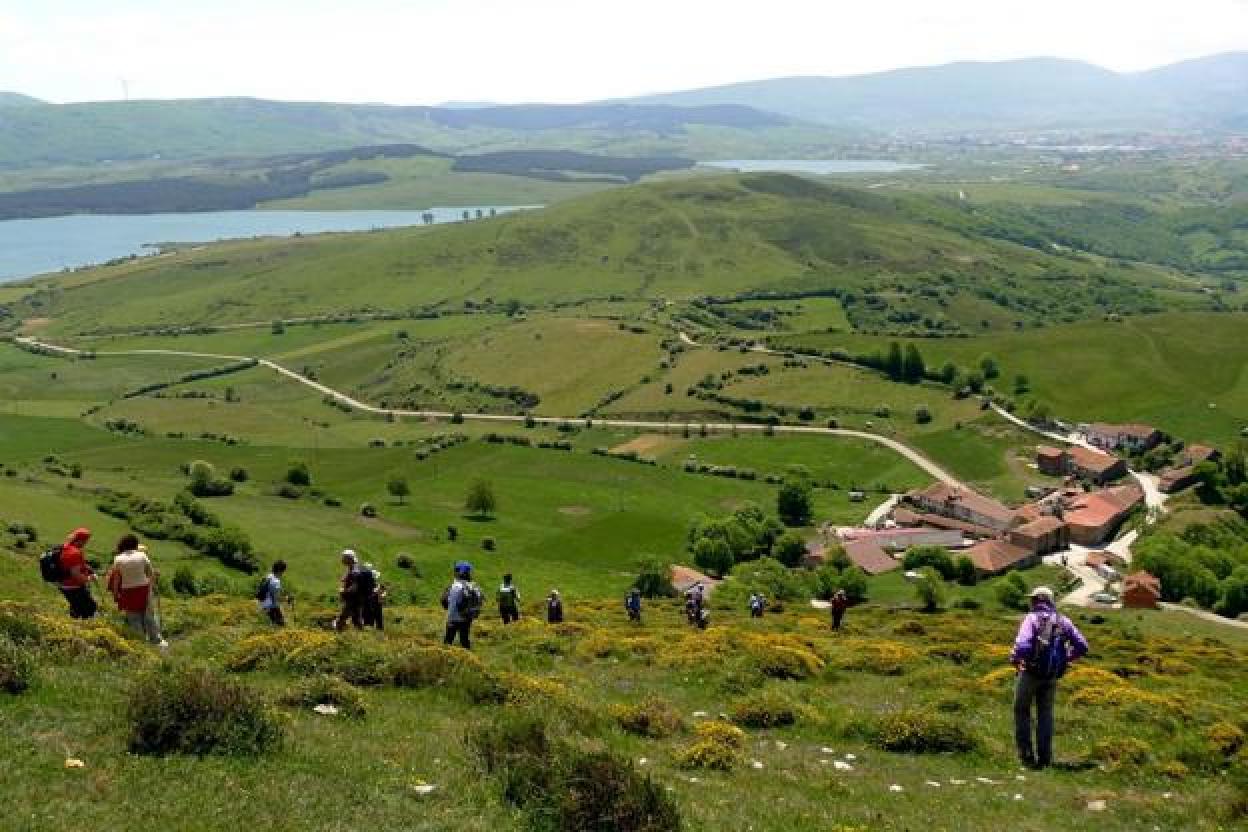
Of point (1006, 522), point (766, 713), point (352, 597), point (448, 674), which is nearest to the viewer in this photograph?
point (448, 674)

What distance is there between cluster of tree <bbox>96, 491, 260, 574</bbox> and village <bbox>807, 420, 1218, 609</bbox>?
59.0m

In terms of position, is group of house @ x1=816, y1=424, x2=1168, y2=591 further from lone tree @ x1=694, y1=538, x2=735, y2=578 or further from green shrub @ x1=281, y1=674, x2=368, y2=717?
green shrub @ x1=281, y1=674, x2=368, y2=717

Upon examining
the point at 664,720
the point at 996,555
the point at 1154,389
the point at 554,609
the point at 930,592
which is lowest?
the point at 996,555

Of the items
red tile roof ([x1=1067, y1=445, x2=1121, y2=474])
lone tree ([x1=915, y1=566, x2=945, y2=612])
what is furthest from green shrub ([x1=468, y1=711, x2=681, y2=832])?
red tile roof ([x1=1067, y1=445, x2=1121, y2=474])

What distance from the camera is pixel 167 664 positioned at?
19.5 meters

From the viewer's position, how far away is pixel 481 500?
4892 inches

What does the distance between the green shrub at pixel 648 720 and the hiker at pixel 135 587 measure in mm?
11361

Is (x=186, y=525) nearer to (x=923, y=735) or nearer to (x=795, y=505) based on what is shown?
(x=795, y=505)

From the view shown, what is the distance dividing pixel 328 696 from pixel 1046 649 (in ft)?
45.5

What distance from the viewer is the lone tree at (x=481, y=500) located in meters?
124

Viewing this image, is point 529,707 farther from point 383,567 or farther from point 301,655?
point 383,567

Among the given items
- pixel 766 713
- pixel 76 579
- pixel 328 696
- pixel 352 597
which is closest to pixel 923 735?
pixel 766 713

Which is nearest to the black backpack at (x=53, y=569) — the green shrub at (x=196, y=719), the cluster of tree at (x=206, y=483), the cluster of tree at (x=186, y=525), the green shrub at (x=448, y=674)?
the green shrub at (x=448, y=674)

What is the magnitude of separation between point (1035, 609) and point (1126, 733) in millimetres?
6640
